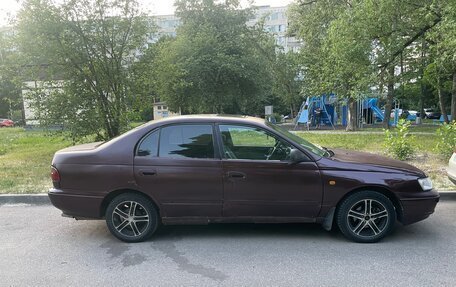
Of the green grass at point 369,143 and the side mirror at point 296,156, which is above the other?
the side mirror at point 296,156

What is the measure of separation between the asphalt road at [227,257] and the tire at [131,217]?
127 millimetres

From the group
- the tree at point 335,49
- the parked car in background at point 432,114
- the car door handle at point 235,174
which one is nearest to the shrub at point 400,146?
the car door handle at point 235,174

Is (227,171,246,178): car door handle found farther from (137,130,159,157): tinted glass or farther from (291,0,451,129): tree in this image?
(291,0,451,129): tree

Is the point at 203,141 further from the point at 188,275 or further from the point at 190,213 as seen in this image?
the point at 188,275

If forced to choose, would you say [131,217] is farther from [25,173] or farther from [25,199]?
[25,173]

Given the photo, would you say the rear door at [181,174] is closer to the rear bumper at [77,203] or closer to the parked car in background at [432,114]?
the rear bumper at [77,203]

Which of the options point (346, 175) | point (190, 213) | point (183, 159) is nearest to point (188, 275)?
point (190, 213)

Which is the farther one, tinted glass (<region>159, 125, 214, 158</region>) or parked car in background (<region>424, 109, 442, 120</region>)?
parked car in background (<region>424, 109, 442, 120</region>)

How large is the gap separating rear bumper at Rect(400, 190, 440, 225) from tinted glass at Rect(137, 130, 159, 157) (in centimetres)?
305

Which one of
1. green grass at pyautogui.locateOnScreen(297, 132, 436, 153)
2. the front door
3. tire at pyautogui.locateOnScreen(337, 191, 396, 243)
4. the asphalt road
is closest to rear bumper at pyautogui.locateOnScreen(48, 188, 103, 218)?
the asphalt road

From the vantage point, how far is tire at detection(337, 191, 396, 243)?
4.53 meters

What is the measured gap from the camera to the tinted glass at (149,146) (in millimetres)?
4658

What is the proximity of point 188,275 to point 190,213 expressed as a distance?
978 mm

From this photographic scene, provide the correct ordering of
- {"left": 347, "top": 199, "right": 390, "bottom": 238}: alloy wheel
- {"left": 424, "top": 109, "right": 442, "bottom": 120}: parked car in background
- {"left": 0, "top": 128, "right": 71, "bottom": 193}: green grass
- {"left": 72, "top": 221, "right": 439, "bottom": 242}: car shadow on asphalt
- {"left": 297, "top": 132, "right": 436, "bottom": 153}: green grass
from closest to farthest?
{"left": 347, "top": 199, "right": 390, "bottom": 238}: alloy wheel
{"left": 72, "top": 221, "right": 439, "bottom": 242}: car shadow on asphalt
{"left": 0, "top": 128, "right": 71, "bottom": 193}: green grass
{"left": 297, "top": 132, "right": 436, "bottom": 153}: green grass
{"left": 424, "top": 109, "right": 442, "bottom": 120}: parked car in background
